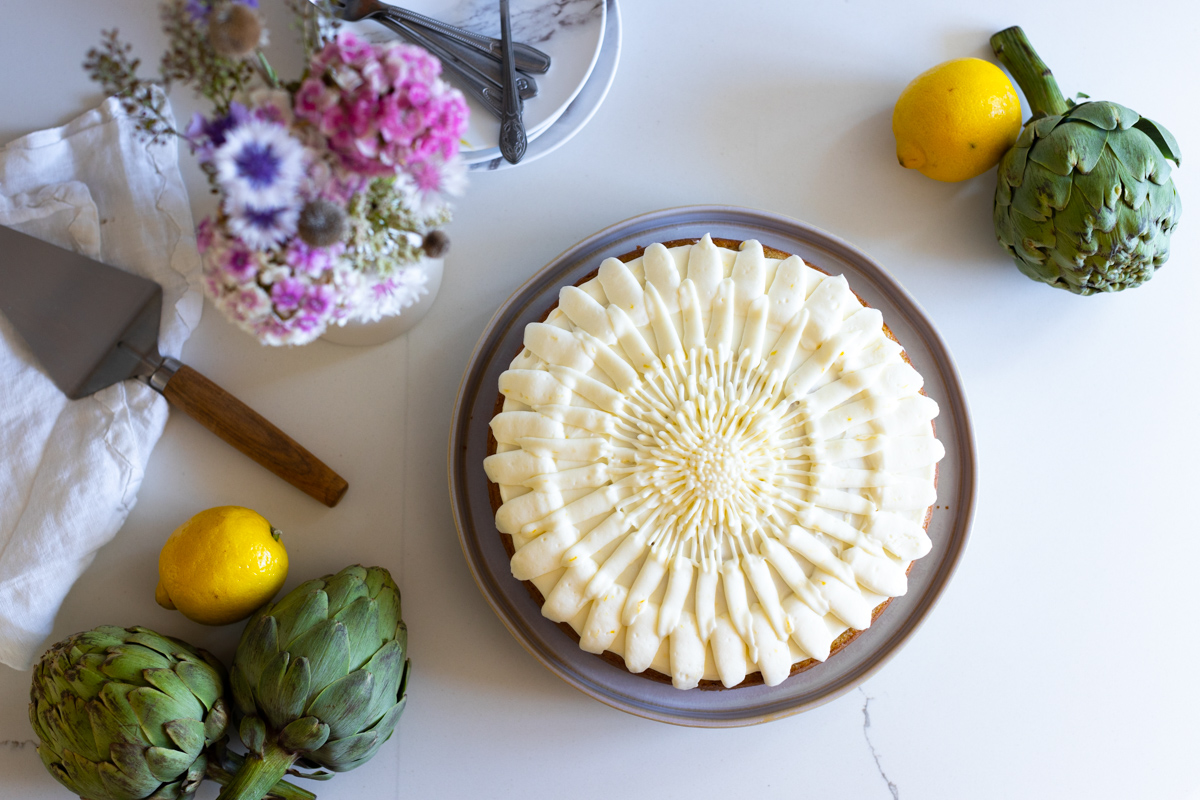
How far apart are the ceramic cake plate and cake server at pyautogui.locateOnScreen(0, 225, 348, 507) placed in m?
0.23

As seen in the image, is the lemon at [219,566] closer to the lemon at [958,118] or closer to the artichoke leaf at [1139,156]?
the lemon at [958,118]

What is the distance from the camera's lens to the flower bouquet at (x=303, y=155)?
25.5 inches

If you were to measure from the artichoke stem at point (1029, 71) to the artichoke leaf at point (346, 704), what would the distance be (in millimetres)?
1239

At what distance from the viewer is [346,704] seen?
98 cm

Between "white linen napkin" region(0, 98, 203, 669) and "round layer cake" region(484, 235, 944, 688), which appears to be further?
"white linen napkin" region(0, 98, 203, 669)

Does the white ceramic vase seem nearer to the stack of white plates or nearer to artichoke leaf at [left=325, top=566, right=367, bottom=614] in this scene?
the stack of white plates

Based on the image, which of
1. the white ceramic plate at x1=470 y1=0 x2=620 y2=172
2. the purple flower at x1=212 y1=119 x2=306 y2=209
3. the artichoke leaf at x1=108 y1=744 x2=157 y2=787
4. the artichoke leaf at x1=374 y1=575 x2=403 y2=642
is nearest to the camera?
the purple flower at x1=212 y1=119 x2=306 y2=209

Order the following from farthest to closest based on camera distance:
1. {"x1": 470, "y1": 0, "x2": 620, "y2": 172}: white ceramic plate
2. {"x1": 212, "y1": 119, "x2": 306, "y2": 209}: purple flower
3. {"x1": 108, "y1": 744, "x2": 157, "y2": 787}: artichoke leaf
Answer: {"x1": 470, "y1": 0, "x2": 620, "y2": 172}: white ceramic plate < {"x1": 108, "y1": 744, "x2": 157, "y2": 787}: artichoke leaf < {"x1": 212, "y1": 119, "x2": 306, "y2": 209}: purple flower

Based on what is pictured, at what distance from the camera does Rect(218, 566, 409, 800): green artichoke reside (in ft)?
3.18

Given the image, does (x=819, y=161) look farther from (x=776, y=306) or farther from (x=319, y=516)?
(x=319, y=516)

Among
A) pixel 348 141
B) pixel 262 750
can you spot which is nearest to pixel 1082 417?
pixel 348 141

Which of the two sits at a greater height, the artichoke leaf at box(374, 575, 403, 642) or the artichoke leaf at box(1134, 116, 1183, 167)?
the artichoke leaf at box(1134, 116, 1183, 167)

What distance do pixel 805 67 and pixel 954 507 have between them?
708 mm

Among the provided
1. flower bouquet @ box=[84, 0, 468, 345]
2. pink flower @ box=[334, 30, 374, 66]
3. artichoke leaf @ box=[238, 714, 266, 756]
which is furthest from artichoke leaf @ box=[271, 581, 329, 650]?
pink flower @ box=[334, 30, 374, 66]
